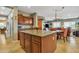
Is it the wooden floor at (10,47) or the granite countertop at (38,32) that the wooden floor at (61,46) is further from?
the granite countertop at (38,32)

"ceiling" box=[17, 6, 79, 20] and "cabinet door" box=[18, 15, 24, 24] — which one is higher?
"ceiling" box=[17, 6, 79, 20]

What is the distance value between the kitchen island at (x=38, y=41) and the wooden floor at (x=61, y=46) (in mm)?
105

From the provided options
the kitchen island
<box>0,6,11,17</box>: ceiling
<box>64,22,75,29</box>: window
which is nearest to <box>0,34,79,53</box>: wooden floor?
the kitchen island

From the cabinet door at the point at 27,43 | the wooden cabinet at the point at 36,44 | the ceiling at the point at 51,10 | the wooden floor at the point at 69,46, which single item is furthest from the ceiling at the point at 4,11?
the wooden floor at the point at 69,46

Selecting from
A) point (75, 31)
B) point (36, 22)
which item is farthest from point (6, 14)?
point (75, 31)

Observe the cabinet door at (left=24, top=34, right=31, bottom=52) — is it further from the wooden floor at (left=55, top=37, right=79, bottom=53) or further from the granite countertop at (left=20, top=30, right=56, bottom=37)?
the wooden floor at (left=55, top=37, right=79, bottom=53)

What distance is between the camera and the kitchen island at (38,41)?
1.88 meters

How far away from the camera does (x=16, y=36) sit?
194 cm

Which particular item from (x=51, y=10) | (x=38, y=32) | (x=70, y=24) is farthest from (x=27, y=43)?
(x=70, y=24)

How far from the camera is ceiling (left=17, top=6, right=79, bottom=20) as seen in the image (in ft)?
6.24

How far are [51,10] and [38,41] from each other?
68cm

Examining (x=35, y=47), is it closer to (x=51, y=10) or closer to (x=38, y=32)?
(x=38, y=32)

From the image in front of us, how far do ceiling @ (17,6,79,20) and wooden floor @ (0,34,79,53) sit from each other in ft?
1.61

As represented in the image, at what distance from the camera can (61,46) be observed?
1922 mm
